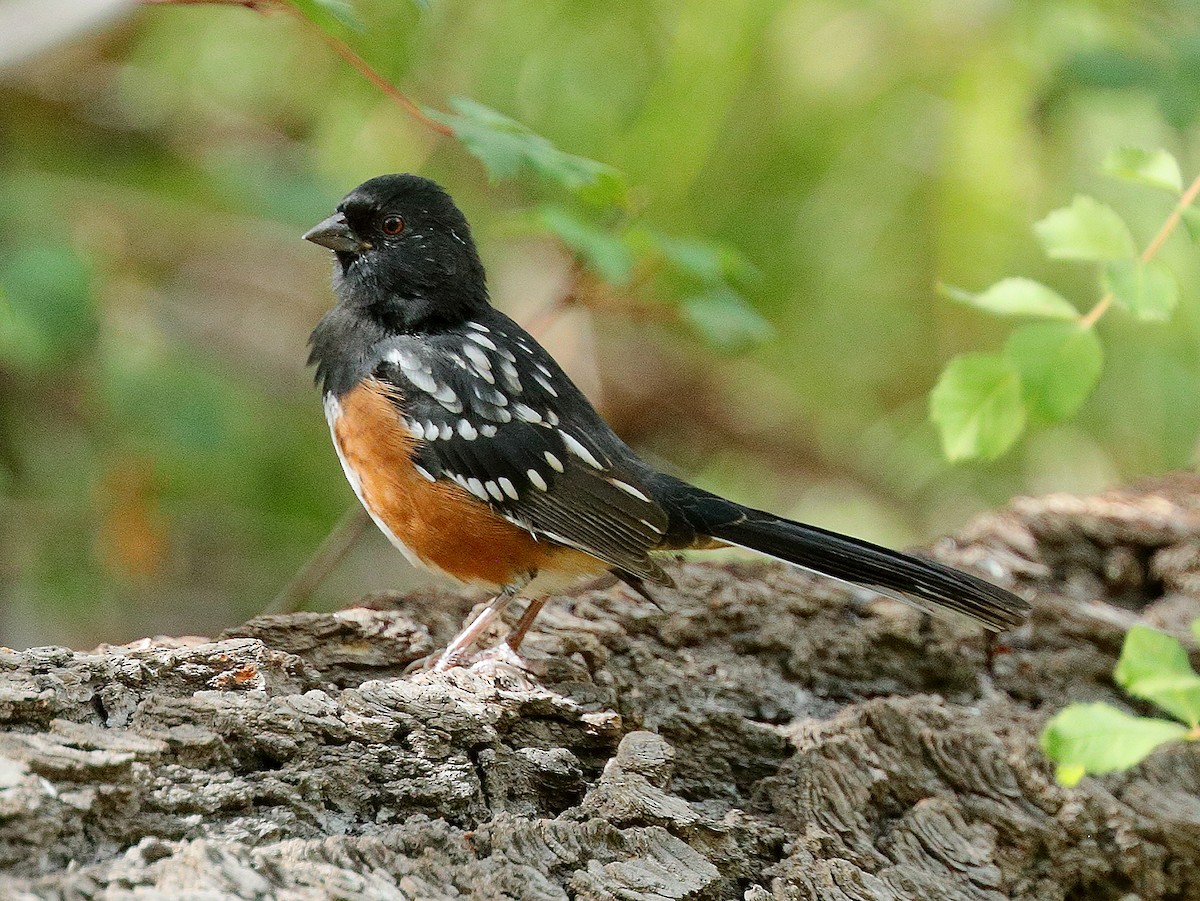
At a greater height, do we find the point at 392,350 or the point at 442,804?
the point at 392,350

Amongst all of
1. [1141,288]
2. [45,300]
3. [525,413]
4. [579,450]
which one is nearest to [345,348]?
[525,413]

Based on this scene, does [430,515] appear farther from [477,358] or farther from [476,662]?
[476,662]

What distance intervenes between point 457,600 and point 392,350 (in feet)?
1.98

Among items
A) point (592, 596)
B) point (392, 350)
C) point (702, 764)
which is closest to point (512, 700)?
point (702, 764)

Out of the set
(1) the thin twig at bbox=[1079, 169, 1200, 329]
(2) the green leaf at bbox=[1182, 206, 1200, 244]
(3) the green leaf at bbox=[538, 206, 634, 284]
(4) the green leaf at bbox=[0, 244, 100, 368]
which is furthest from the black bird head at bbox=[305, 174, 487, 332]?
(2) the green leaf at bbox=[1182, 206, 1200, 244]

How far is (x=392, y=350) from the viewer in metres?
2.75

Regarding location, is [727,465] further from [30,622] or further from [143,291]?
[30,622]

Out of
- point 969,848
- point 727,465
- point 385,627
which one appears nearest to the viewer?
point 969,848

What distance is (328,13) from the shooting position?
2.18m

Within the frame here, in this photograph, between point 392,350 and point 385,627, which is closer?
point 385,627

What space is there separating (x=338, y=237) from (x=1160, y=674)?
79.5 inches

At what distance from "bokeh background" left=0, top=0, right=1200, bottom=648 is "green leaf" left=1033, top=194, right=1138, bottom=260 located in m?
2.15

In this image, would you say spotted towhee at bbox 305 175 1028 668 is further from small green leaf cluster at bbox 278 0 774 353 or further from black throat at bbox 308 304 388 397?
small green leaf cluster at bbox 278 0 774 353

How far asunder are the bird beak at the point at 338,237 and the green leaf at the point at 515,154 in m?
0.51
